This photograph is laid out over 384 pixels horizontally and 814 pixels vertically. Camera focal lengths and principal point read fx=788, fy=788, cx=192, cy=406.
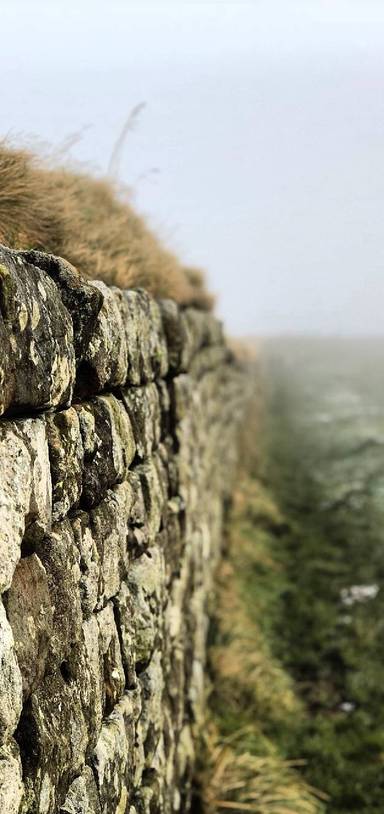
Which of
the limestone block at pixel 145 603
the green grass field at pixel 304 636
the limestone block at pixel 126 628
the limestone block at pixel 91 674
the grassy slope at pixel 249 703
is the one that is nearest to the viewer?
the limestone block at pixel 91 674

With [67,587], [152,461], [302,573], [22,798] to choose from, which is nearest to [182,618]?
[152,461]

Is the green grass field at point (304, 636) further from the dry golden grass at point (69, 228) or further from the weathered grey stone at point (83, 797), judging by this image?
the dry golden grass at point (69, 228)

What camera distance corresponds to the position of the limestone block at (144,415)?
394 centimetres

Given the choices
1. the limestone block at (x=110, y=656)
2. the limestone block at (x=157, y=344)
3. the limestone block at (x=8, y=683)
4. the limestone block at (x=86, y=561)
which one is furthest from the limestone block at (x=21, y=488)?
the limestone block at (x=157, y=344)

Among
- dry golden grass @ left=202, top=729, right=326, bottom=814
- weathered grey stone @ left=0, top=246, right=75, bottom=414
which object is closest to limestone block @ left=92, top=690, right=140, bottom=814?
weathered grey stone @ left=0, top=246, right=75, bottom=414

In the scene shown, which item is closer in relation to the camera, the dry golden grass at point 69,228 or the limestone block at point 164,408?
the dry golden grass at point 69,228

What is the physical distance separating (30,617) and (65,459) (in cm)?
60

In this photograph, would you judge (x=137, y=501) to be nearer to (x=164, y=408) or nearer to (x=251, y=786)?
(x=164, y=408)

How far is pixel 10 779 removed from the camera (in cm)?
→ 209

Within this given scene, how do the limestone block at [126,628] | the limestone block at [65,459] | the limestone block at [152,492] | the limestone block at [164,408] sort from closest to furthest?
the limestone block at [65,459]
the limestone block at [126,628]
the limestone block at [152,492]
the limestone block at [164,408]

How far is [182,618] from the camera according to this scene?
541 centimetres

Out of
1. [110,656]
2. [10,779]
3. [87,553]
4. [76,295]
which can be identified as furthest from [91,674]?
[76,295]

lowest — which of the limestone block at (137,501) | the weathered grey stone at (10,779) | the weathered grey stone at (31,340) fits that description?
the weathered grey stone at (10,779)

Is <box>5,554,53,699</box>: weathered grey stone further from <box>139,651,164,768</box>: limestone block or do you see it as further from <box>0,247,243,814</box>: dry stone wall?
<box>139,651,164,768</box>: limestone block
